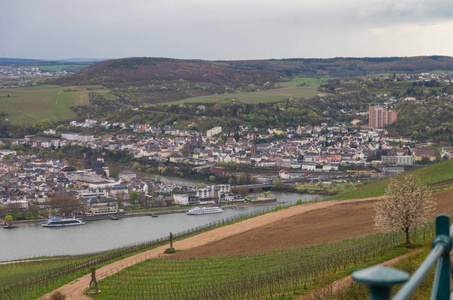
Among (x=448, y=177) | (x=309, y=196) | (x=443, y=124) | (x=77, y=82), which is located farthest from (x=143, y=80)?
(x=448, y=177)

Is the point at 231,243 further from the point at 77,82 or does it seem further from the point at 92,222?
the point at 77,82

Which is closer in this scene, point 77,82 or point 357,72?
point 77,82

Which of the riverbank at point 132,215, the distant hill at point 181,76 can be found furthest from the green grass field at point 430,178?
the distant hill at point 181,76

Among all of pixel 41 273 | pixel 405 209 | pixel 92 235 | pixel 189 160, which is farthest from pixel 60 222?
pixel 405 209

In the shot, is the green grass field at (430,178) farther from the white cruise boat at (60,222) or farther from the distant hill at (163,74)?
the distant hill at (163,74)

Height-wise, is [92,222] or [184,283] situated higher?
[184,283]

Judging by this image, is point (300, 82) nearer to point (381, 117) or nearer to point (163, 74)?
point (163, 74)
